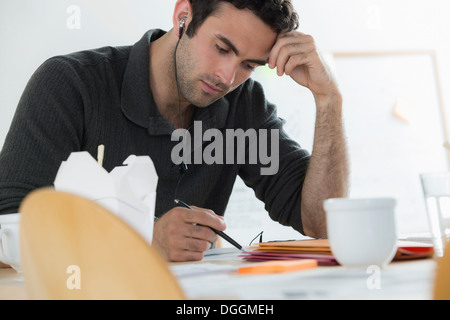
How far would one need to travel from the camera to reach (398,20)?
3035 mm

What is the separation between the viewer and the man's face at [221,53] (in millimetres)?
1280

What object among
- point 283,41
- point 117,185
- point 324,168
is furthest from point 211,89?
point 117,185

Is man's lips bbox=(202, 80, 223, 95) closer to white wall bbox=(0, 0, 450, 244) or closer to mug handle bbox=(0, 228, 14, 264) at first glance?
mug handle bbox=(0, 228, 14, 264)

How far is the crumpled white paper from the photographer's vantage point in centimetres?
59

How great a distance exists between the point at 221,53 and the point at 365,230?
857 mm

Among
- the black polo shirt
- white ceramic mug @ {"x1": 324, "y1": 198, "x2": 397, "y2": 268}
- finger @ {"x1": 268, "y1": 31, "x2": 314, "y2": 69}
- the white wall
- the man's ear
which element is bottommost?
white ceramic mug @ {"x1": 324, "y1": 198, "x2": 397, "y2": 268}

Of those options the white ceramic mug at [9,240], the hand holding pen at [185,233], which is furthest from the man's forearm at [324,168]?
the white ceramic mug at [9,240]

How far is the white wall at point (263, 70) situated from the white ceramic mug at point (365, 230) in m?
2.16

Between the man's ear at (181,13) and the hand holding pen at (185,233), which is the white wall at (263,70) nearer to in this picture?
the man's ear at (181,13)

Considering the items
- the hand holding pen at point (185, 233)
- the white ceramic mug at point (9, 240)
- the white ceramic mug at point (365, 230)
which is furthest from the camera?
the hand holding pen at point (185, 233)

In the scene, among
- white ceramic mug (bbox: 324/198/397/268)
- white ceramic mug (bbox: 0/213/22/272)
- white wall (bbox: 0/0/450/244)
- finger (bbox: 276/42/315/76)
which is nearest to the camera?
white ceramic mug (bbox: 324/198/397/268)

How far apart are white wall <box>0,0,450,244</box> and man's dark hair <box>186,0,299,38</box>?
58.5 inches

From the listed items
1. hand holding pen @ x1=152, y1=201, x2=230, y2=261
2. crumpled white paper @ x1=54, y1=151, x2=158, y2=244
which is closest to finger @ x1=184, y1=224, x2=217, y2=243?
hand holding pen @ x1=152, y1=201, x2=230, y2=261

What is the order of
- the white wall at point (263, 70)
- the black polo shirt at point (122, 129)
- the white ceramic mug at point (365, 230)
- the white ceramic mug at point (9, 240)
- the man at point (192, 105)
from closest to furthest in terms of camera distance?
the white ceramic mug at point (365, 230) < the white ceramic mug at point (9, 240) < the black polo shirt at point (122, 129) < the man at point (192, 105) < the white wall at point (263, 70)
